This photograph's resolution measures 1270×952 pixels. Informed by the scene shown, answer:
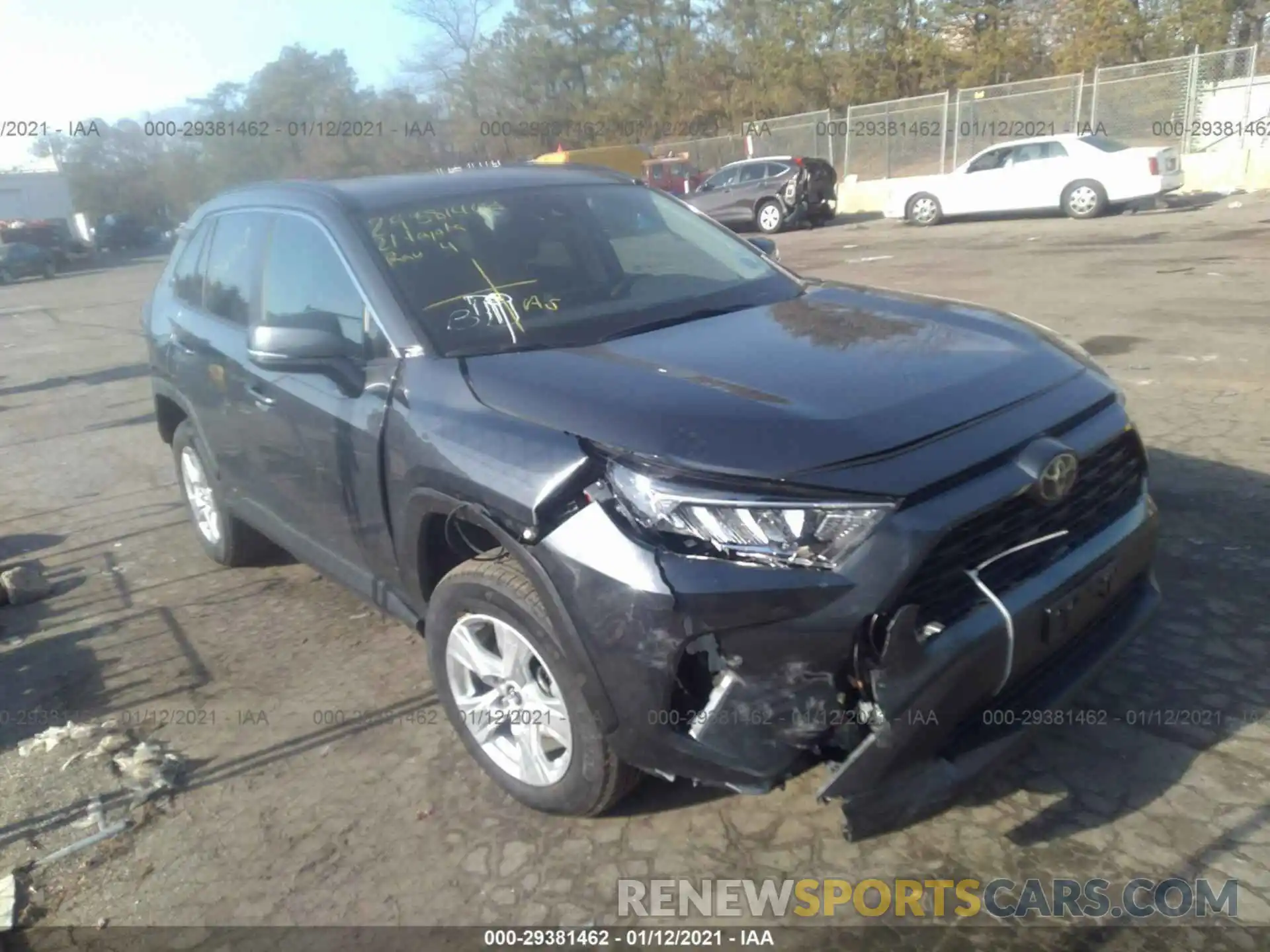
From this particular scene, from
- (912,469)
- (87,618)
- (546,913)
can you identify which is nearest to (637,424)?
(912,469)

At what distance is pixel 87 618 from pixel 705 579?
3788 mm

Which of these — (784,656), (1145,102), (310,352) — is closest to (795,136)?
(1145,102)

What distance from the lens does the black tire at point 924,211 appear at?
21344 mm

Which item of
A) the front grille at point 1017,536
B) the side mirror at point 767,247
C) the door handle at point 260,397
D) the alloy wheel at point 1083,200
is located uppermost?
the side mirror at point 767,247

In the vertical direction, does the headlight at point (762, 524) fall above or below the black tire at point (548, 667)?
above

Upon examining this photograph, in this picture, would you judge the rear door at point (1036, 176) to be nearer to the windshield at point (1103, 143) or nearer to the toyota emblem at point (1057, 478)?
the windshield at point (1103, 143)

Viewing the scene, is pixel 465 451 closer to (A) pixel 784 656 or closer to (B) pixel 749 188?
(A) pixel 784 656

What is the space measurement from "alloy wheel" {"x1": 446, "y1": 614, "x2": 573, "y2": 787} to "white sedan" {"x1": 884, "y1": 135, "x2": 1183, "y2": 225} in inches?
698

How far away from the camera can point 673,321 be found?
3.62 metres

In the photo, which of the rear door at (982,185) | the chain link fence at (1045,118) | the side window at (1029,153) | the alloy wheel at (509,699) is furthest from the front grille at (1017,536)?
the chain link fence at (1045,118)

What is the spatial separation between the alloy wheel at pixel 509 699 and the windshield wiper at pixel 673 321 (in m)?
1.02

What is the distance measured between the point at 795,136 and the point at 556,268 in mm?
29796

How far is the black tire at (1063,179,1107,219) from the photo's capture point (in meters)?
18.3

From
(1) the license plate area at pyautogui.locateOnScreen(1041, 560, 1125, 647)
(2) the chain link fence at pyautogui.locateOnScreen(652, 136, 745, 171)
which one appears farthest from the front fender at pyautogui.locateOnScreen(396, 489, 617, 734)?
(2) the chain link fence at pyautogui.locateOnScreen(652, 136, 745, 171)
